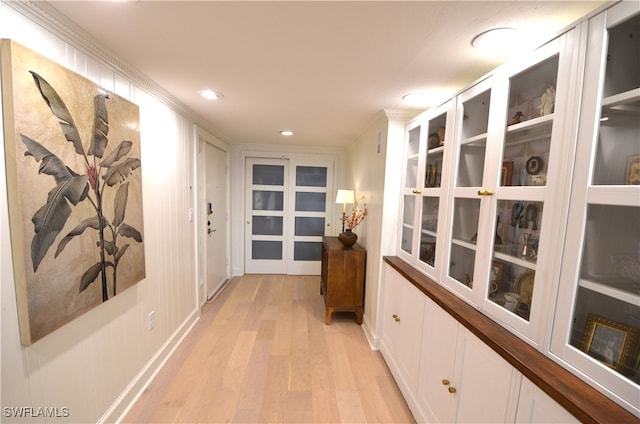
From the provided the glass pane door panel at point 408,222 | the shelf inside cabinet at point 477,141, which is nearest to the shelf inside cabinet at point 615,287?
the shelf inside cabinet at point 477,141

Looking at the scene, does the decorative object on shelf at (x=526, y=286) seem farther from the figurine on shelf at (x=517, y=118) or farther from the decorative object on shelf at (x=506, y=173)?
the figurine on shelf at (x=517, y=118)

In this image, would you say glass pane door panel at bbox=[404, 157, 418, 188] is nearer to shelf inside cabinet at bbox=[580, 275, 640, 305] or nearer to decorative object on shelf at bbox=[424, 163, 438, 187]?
decorative object on shelf at bbox=[424, 163, 438, 187]

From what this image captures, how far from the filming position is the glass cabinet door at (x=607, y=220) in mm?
749

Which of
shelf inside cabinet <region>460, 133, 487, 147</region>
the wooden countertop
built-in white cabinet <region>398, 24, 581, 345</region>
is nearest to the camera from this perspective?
the wooden countertop

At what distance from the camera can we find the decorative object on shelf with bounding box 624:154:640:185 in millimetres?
729

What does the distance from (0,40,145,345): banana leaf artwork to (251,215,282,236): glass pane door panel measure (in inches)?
108

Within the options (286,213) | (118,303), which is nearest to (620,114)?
(118,303)

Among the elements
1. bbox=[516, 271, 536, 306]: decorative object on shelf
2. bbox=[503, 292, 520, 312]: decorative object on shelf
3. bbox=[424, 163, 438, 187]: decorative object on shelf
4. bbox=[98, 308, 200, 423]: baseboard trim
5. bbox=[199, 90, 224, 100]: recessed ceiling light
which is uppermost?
bbox=[199, 90, 224, 100]: recessed ceiling light

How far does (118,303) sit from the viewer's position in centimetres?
155

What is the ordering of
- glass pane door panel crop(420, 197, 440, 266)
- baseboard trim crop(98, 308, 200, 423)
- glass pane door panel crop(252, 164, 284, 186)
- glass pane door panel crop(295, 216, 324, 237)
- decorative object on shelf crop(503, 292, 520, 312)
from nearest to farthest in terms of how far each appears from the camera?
decorative object on shelf crop(503, 292, 520, 312), baseboard trim crop(98, 308, 200, 423), glass pane door panel crop(420, 197, 440, 266), glass pane door panel crop(252, 164, 284, 186), glass pane door panel crop(295, 216, 324, 237)

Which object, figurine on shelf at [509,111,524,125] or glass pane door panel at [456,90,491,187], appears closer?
figurine on shelf at [509,111,524,125]

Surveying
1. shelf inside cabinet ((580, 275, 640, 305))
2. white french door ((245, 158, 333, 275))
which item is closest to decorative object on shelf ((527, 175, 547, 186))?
shelf inside cabinet ((580, 275, 640, 305))

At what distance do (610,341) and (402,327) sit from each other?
127cm

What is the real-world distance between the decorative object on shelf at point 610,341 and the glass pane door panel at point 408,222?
1236 mm
